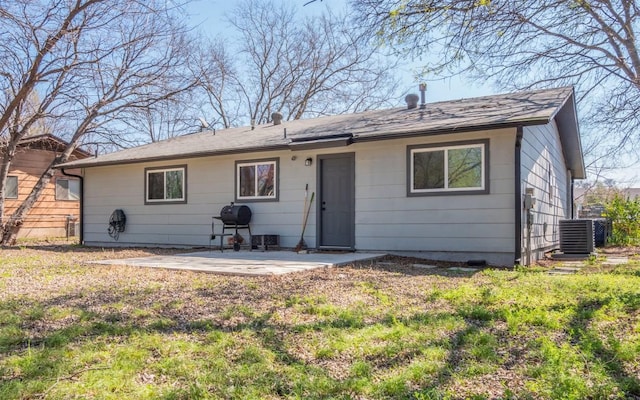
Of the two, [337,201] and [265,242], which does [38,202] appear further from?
[337,201]

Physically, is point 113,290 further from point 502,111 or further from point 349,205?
point 502,111

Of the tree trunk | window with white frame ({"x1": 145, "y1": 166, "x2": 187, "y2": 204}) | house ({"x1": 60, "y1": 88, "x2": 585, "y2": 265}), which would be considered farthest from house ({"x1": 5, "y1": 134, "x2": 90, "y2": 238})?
window with white frame ({"x1": 145, "y1": 166, "x2": 187, "y2": 204})

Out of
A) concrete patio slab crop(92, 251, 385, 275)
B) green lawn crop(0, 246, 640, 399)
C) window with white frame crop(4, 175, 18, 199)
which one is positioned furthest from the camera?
window with white frame crop(4, 175, 18, 199)

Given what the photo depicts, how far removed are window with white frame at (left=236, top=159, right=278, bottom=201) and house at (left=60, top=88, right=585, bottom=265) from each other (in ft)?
0.08

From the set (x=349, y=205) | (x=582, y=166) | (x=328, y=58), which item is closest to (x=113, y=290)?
(x=349, y=205)

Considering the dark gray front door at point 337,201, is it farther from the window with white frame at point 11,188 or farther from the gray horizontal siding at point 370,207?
the window with white frame at point 11,188

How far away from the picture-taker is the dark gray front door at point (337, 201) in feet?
29.6

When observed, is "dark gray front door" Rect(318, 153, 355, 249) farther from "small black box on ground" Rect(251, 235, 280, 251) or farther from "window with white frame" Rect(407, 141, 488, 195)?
"window with white frame" Rect(407, 141, 488, 195)

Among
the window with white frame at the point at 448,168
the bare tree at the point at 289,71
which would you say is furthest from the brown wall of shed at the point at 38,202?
the window with white frame at the point at 448,168

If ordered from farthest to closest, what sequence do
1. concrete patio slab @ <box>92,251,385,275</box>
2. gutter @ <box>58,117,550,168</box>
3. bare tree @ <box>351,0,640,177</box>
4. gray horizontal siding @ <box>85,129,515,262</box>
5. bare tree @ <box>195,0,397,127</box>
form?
1. bare tree @ <box>195,0,397,127</box>
2. gray horizontal siding @ <box>85,129,515,262</box>
3. gutter @ <box>58,117,550,168</box>
4. concrete patio slab @ <box>92,251,385,275</box>
5. bare tree @ <box>351,0,640,177</box>

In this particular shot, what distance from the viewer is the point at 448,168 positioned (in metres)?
7.96

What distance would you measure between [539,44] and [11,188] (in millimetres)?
16161

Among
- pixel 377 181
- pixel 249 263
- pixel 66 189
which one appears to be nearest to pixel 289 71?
pixel 66 189

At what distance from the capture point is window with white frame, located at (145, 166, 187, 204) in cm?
1112
